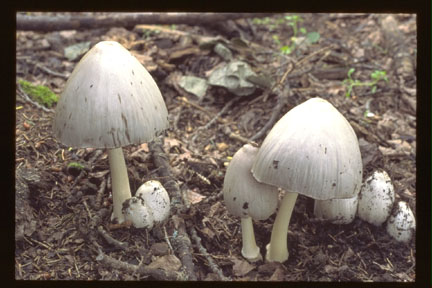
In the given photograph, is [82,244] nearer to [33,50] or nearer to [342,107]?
[342,107]

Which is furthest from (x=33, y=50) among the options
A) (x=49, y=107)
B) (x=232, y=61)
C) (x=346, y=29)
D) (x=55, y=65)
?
(x=346, y=29)

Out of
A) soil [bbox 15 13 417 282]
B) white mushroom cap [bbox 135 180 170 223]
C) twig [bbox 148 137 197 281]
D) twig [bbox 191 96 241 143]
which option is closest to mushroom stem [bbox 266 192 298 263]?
soil [bbox 15 13 417 282]

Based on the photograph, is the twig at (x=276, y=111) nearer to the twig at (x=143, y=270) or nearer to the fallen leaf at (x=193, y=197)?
the fallen leaf at (x=193, y=197)

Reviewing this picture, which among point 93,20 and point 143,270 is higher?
point 93,20

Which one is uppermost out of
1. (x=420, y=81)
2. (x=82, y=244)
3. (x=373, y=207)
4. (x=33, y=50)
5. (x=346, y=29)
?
(x=346, y=29)

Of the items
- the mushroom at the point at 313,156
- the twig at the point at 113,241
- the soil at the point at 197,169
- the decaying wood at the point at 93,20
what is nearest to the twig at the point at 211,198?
the soil at the point at 197,169

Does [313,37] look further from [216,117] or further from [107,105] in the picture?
[107,105]

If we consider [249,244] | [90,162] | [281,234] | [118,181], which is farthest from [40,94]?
[281,234]
